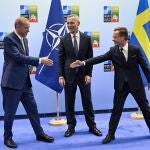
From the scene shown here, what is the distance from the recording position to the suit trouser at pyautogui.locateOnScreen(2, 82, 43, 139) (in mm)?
4191

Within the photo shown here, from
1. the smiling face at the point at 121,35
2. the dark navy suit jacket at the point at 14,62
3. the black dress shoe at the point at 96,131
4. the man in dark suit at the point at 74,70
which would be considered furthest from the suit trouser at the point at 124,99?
the dark navy suit jacket at the point at 14,62

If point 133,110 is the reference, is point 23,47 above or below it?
above

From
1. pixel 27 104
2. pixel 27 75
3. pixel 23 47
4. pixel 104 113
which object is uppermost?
pixel 23 47

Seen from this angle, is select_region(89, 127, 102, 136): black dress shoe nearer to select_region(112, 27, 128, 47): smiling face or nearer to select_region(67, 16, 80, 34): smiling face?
select_region(112, 27, 128, 47): smiling face

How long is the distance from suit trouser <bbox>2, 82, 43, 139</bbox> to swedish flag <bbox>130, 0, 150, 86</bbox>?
203 cm

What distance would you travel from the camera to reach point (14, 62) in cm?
414

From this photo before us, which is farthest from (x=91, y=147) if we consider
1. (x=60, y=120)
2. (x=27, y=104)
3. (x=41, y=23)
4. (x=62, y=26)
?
(x=41, y=23)

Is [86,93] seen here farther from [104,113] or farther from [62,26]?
[104,113]

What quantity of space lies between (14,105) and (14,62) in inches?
20.8

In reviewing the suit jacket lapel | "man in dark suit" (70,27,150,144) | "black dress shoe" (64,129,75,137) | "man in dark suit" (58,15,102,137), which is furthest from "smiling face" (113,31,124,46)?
"black dress shoe" (64,129,75,137)

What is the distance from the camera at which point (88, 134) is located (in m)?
4.80

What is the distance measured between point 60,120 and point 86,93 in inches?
39.1

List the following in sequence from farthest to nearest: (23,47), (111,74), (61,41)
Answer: (111,74) → (61,41) → (23,47)

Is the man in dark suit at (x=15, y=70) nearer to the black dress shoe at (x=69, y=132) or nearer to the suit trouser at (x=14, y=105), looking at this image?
the suit trouser at (x=14, y=105)
